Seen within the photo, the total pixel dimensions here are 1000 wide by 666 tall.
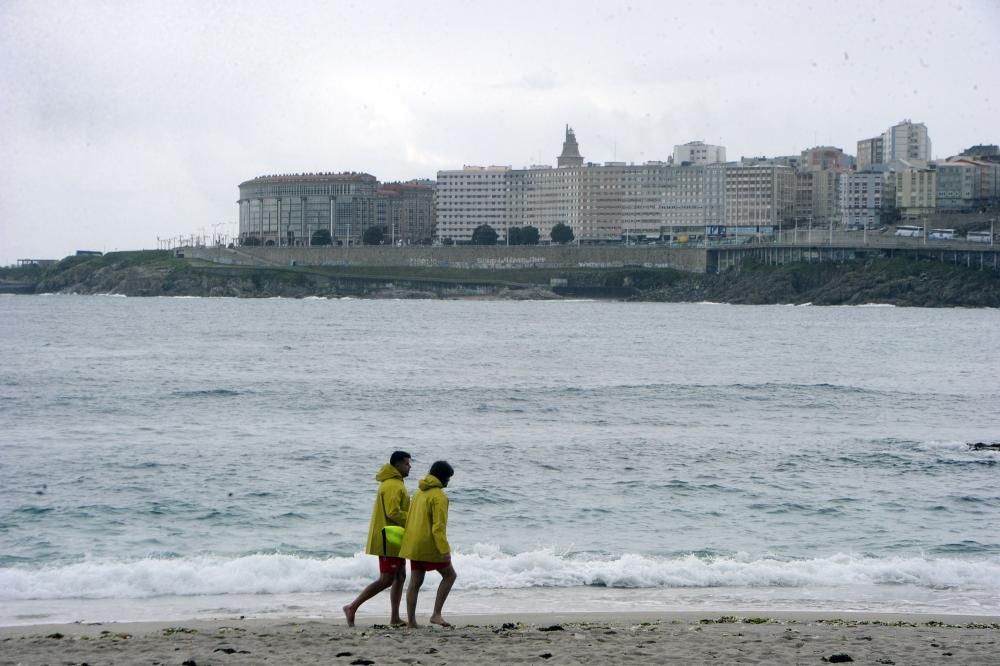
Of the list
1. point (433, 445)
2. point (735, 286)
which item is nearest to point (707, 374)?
point (433, 445)

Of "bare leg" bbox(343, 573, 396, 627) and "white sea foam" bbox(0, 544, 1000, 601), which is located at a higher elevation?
"bare leg" bbox(343, 573, 396, 627)

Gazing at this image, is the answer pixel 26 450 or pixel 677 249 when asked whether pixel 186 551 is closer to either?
pixel 26 450

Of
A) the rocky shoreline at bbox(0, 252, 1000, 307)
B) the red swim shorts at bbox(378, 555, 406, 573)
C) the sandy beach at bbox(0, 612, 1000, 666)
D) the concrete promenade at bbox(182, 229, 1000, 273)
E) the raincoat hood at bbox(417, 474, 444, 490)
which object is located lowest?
the sandy beach at bbox(0, 612, 1000, 666)

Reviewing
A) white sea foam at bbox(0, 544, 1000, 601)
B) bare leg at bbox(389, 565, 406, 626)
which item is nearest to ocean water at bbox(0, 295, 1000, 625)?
white sea foam at bbox(0, 544, 1000, 601)

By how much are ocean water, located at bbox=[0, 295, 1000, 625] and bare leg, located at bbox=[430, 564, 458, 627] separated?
1.99 metres

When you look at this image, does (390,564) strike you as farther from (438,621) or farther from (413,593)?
(438,621)

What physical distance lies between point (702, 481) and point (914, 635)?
12.4m

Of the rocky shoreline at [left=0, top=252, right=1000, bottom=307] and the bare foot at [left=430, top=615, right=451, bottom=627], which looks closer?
the bare foot at [left=430, top=615, right=451, bottom=627]

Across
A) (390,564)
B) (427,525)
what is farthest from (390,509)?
(390,564)

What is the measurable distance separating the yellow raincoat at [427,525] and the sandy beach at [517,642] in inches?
33.6

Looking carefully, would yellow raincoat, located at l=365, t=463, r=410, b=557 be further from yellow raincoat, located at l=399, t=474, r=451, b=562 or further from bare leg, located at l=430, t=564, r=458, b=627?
bare leg, located at l=430, t=564, r=458, b=627

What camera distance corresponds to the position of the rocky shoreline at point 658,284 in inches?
6156

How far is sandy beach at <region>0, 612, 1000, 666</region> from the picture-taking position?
11719mm

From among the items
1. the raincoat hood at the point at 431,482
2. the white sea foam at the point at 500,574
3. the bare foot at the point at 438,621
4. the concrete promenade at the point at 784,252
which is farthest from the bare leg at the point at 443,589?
the concrete promenade at the point at 784,252
